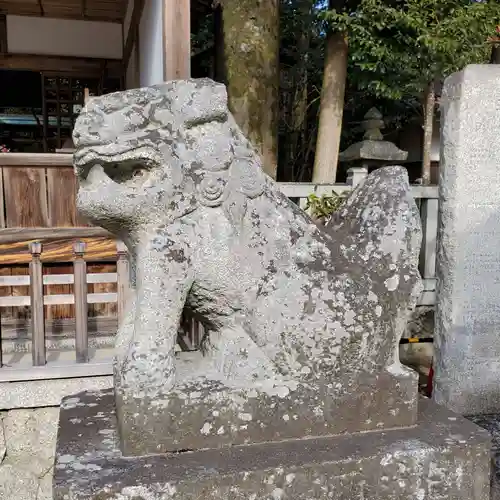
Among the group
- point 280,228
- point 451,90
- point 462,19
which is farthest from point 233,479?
point 462,19

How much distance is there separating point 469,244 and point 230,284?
2121 mm

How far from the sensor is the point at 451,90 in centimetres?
300

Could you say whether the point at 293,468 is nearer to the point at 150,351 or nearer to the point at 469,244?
the point at 150,351

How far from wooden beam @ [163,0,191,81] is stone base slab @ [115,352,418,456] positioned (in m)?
2.47

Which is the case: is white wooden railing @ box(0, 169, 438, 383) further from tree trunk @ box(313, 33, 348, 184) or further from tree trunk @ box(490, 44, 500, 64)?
tree trunk @ box(490, 44, 500, 64)

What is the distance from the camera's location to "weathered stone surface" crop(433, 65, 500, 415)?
117 inches

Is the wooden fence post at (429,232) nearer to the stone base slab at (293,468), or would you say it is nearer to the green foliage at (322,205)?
the green foliage at (322,205)

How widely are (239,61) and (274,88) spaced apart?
16.5 inches

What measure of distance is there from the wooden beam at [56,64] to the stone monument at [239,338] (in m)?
5.96

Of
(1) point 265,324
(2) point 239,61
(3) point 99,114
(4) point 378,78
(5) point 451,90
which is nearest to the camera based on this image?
(3) point 99,114

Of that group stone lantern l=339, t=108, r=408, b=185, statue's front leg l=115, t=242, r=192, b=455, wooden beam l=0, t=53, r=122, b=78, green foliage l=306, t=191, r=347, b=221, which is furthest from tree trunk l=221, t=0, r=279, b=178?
statue's front leg l=115, t=242, r=192, b=455

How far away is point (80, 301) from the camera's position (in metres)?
3.02

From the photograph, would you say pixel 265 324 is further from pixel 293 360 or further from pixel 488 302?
pixel 488 302

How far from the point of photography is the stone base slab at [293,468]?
113cm
